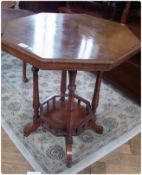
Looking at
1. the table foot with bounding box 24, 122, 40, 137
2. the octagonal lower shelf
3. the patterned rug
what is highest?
the octagonal lower shelf

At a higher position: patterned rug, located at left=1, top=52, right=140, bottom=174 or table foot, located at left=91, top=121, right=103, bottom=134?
table foot, located at left=91, top=121, right=103, bottom=134

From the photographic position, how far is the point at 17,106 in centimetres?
175

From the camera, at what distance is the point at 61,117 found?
1.46 m

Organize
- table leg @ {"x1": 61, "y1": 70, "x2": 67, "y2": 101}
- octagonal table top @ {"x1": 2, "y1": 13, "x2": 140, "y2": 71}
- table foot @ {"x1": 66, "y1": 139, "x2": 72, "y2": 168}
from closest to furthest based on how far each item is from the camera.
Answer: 1. octagonal table top @ {"x1": 2, "y1": 13, "x2": 140, "y2": 71}
2. table foot @ {"x1": 66, "y1": 139, "x2": 72, "y2": 168}
3. table leg @ {"x1": 61, "y1": 70, "x2": 67, "y2": 101}

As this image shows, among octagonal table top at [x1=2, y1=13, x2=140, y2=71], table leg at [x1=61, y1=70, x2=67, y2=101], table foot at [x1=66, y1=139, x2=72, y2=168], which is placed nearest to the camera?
octagonal table top at [x1=2, y1=13, x2=140, y2=71]

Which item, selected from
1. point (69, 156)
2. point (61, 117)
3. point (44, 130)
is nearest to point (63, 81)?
point (61, 117)

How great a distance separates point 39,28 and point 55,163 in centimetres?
75

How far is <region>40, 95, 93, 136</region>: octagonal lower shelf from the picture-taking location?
1.40 metres

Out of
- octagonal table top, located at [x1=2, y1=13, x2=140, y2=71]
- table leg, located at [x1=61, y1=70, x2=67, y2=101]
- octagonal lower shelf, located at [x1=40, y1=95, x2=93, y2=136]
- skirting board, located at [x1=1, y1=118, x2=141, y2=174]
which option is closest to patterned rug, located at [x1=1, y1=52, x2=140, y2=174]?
skirting board, located at [x1=1, y1=118, x2=141, y2=174]

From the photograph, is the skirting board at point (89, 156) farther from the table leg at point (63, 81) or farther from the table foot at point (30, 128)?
the table leg at point (63, 81)

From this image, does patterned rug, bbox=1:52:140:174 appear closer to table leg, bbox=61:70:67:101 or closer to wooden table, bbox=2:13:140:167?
wooden table, bbox=2:13:140:167

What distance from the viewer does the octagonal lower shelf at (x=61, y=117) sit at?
4.60 feet

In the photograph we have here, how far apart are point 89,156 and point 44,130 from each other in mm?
349

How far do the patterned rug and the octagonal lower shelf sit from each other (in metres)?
0.11
